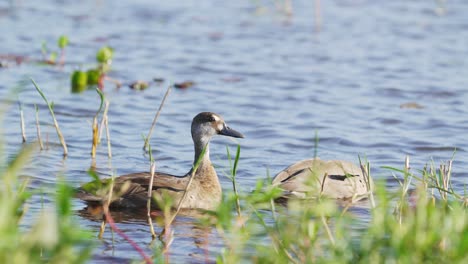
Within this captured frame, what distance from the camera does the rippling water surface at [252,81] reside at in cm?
977

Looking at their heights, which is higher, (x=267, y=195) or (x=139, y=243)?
(x=267, y=195)

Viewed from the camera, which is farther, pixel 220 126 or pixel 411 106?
pixel 411 106

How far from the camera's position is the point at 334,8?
17844mm

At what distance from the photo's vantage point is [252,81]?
13180mm

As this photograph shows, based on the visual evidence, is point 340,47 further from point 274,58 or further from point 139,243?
point 139,243

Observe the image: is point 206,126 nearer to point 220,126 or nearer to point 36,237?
point 220,126

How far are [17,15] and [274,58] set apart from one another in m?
4.70

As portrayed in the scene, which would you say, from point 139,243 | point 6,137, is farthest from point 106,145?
point 139,243

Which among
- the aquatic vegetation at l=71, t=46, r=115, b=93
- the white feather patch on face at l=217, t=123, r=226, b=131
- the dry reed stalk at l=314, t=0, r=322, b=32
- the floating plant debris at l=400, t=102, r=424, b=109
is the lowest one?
the floating plant debris at l=400, t=102, r=424, b=109

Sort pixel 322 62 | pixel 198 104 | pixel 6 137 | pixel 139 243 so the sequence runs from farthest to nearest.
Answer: pixel 322 62, pixel 198 104, pixel 6 137, pixel 139 243

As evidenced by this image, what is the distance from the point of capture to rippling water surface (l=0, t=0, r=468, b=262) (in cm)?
977

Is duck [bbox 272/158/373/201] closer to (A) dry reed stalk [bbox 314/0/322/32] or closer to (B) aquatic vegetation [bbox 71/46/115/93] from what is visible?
(B) aquatic vegetation [bbox 71/46/115/93]

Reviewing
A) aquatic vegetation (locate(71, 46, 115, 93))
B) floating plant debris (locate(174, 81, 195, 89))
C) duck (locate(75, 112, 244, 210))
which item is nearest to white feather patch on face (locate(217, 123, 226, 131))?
duck (locate(75, 112, 244, 210))

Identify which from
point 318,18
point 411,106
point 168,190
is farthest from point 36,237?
point 318,18
